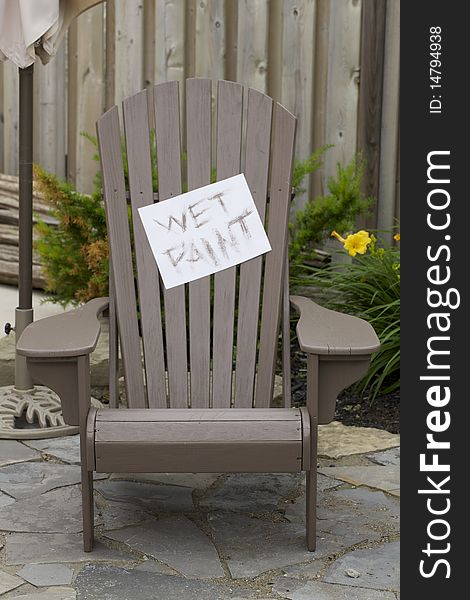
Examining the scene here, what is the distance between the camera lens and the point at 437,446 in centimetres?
266

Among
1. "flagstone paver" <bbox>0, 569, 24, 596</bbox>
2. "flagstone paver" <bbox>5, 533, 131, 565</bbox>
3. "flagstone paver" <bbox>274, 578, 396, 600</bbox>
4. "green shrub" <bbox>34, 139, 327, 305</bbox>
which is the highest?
"green shrub" <bbox>34, 139, 327, 305</bbox>

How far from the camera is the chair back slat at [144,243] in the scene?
3475mm

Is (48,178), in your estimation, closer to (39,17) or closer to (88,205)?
(88,205)

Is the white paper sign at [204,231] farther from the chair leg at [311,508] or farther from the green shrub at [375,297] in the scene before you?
the green shrub at [375,297]

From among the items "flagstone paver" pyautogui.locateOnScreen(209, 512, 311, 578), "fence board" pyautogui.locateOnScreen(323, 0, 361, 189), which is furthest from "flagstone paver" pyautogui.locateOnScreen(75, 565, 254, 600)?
"fence board" pyautogui.locateOnScreen(323, 0, 361, 189)

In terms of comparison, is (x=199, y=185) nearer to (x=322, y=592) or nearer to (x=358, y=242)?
(x=358, y=242)

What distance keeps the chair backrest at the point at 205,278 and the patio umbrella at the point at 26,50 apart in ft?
1.28

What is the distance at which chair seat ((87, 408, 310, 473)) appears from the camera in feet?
9.55

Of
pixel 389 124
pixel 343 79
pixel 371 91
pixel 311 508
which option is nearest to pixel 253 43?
pixel 343 79

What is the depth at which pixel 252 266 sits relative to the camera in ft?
11.5

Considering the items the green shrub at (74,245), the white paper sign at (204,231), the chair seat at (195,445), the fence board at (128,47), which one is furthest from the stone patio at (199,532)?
the fence board at (128,47)

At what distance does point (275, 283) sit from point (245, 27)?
6.72 feet

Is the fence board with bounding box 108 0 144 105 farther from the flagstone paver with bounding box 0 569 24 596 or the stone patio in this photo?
the flagstone paver with bounding box 0 569 24 596

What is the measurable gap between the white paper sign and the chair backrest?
27 mm
